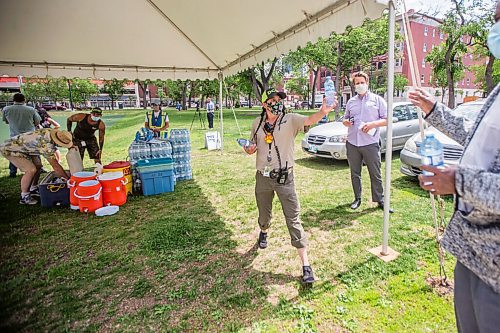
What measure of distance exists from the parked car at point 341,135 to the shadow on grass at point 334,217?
2898 millimetres

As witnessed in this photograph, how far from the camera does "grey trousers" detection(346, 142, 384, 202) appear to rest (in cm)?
436

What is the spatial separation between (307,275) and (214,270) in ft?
3.49

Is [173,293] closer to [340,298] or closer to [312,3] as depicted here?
[340,298]

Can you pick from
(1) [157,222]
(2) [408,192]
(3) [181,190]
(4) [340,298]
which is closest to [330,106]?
(4) [340,298]

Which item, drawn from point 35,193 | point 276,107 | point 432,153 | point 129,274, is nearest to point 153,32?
point 35,193

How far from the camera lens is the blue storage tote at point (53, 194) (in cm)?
519

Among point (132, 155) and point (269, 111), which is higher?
point (269, 111)

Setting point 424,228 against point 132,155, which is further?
point 132,155

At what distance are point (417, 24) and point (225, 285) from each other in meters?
62.3

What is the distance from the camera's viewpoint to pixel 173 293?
2875 mm

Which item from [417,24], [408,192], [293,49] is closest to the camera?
[293,49]

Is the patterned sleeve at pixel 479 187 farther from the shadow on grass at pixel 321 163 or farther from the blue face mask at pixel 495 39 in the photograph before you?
the shadow on grass at pixel 321 163

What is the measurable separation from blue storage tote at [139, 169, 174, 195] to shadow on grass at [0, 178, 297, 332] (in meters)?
0.93

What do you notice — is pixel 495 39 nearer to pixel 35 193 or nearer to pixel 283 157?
pixel 283 157
